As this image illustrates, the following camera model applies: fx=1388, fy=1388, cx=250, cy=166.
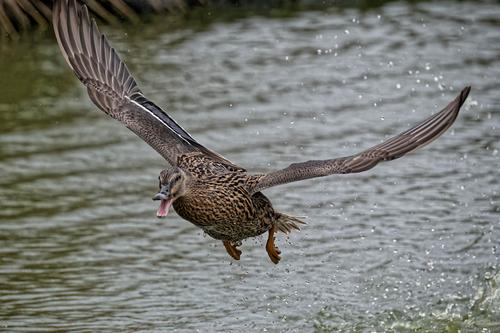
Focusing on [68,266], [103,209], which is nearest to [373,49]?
[103,209]

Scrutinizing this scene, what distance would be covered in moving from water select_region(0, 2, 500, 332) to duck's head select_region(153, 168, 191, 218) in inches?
48.7

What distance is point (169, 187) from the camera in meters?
7.19

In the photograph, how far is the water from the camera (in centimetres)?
855

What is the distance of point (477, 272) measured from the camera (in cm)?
882

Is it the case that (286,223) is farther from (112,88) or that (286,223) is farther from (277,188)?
(277,188)

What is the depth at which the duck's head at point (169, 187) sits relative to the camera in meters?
7.14

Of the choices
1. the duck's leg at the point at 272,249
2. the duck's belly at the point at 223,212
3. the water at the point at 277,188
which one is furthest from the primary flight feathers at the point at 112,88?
the water at the point at 277,188

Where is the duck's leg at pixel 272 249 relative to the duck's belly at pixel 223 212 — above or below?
below

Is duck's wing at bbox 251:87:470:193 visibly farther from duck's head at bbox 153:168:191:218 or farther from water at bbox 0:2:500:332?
water at bbox 0:2:500:332

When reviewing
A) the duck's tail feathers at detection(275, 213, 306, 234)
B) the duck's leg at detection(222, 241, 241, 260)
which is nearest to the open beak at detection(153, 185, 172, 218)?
the duck's leg at detection(222, 241, 241, 260)

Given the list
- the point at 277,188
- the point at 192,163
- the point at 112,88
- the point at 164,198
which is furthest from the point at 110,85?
the point at 277,188

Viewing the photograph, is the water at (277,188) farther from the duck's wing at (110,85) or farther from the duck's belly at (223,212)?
the duck's wing at (110,85)

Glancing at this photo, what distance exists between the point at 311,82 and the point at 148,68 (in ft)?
5.18

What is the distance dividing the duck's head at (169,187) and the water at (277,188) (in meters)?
1.24
